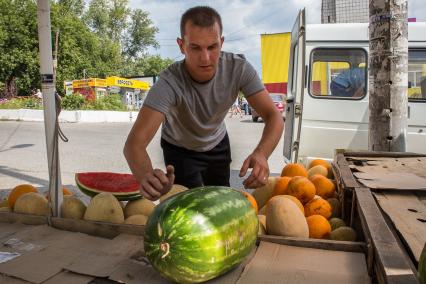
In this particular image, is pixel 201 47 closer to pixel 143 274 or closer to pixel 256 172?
pixel 256 172

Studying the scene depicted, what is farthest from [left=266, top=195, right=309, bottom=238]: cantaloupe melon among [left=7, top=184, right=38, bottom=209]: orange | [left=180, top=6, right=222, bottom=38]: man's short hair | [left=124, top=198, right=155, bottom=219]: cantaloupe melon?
[left=7, top=184, right=38, bottom=209]: orange

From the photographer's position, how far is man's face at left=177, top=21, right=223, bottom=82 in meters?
2.31

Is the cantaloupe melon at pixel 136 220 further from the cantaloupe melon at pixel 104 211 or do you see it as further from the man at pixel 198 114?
the man at pixel 198 114

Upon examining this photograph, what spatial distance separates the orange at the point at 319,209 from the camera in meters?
2.44

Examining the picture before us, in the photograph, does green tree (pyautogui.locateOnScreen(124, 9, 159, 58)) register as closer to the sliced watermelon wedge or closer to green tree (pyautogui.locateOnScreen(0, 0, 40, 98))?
green tree (pyautogui.locateOnScreen(0, 0, 40, 98))

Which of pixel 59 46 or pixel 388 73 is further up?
pixel 59 46

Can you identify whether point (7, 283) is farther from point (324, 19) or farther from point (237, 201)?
point (324, 19)

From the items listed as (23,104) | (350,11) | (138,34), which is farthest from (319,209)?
(138,34)

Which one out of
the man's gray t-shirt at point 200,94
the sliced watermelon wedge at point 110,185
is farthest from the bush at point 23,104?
the man's gray t-shirt at point 200,94

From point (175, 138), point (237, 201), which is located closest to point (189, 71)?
point (175, 138)

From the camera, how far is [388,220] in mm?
1844

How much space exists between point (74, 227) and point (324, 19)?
996 cm

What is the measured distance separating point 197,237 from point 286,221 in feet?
1.99

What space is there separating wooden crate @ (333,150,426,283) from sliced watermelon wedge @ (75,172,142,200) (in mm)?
1305
